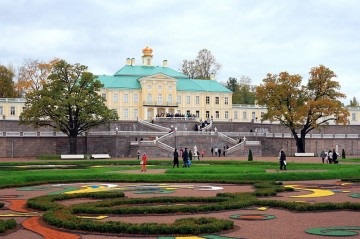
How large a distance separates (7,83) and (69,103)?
125ft

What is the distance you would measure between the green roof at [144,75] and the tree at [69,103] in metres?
29.0

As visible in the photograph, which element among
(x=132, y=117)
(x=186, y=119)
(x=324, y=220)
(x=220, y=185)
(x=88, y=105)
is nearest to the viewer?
(x=324, y=220)

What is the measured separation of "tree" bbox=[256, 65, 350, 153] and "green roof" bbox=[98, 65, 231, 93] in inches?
1061

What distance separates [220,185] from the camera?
96.6ft

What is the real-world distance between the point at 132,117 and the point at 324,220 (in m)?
85.3

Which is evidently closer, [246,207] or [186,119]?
[246,207]

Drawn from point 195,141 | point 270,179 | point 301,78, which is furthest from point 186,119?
point 270,179

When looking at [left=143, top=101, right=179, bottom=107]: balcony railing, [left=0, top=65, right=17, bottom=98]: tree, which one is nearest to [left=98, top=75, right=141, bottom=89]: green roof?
[left=143, top=101, right=179, bottom=107]: balcony railing

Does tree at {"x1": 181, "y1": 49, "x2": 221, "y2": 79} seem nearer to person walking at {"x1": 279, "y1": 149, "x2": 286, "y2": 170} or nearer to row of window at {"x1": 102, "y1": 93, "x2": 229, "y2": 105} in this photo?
row of window at {"x1": 102, "y1": 93, "x2": 229, "y2": 105}

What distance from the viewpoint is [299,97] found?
7994 cm

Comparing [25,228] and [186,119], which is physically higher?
[186,119]

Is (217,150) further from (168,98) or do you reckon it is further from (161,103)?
(168,98)

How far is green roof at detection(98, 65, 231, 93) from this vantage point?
101525mm

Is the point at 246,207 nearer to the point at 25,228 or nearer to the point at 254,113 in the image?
the point at 25,228
